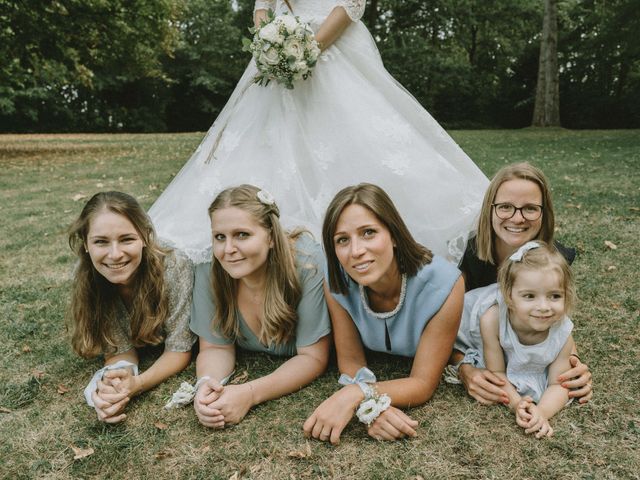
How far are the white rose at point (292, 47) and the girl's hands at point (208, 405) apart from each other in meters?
2.28

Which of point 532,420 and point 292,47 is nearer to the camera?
point 532,420

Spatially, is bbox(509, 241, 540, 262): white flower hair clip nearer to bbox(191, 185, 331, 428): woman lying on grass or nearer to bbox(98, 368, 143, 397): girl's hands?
bbox(191, 185, 331, 428): woman lying on grass

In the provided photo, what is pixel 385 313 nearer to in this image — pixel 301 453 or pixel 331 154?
pixel 301 453

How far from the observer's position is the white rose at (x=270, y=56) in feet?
12.3

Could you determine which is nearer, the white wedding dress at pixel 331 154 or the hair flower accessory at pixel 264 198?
the hair flower accessory at pixel 264 198

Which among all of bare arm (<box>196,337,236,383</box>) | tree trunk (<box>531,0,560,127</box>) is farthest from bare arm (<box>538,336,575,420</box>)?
tree trunk (<box>531,0,560,127</box>)

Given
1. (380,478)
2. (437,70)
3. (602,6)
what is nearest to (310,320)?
(380,478)

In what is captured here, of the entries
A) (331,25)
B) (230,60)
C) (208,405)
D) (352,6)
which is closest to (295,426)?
(208,405)

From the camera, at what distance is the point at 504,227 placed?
3148mm

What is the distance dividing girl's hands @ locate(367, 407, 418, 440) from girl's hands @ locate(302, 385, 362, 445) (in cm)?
13

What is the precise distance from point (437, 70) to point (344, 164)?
23.9 meters

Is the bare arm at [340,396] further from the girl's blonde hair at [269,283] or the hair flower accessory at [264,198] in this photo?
the hair flower accessory at [264,198]

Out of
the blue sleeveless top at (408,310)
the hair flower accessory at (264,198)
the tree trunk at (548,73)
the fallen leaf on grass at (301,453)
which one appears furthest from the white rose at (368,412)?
the tree trunk at (548,73)

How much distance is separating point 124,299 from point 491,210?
228cm
